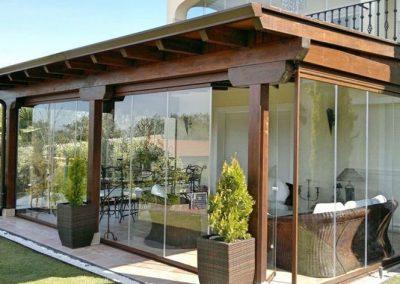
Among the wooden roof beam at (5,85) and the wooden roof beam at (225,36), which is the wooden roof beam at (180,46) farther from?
the wooden roof beam at (5,85)

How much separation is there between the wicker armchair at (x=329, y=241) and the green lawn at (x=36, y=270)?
2.56 m

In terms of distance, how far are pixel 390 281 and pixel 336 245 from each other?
953 mm

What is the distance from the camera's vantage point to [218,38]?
5320 mm

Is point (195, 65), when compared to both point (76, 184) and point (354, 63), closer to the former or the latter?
point (354, 63)

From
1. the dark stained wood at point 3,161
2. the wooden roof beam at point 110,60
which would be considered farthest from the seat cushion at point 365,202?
the dark stained wood at point 3,161

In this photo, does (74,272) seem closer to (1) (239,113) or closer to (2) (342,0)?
(1) (239,113)

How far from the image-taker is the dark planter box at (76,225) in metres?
7.85

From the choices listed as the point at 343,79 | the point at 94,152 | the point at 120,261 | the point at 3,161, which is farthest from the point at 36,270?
the point at 3,161

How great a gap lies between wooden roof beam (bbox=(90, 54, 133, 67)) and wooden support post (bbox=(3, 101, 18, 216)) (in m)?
5.08

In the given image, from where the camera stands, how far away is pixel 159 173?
7234 millimetres

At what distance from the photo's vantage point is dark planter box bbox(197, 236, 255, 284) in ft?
16.9

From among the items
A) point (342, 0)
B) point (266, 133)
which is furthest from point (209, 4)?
point (266, 133)

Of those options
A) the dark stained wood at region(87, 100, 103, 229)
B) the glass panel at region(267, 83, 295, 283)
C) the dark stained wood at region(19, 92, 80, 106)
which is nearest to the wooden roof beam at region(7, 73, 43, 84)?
the dark stained wood at region(19, 92, 80, 106)

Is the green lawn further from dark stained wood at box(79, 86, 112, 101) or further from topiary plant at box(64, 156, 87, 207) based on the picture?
dark stained wood at box(79, 86, 112, 101)
